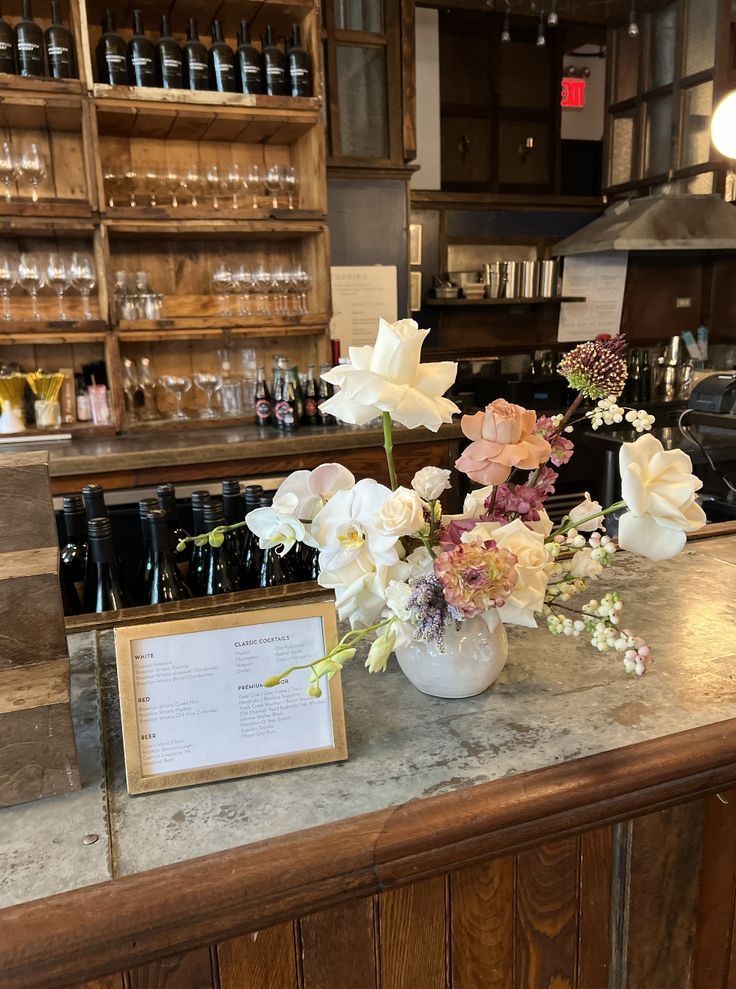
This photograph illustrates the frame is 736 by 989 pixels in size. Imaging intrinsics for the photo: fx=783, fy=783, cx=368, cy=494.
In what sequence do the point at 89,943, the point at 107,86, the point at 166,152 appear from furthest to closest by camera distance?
the point at 166,152
the point at 107,86
the point at 89,943

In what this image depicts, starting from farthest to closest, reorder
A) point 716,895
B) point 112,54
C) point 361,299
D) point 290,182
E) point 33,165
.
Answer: point 361,299 < point 290,182 < point 33,165 < point 112,54 < point 716,895

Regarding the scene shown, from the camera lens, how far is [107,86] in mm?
2816

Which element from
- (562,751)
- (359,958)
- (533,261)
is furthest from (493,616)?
(533,261)

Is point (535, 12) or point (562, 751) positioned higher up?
point (535, 12)

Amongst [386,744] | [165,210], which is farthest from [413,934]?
[165,210]

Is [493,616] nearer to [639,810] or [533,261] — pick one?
[639,810]

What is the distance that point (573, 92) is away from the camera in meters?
7.95

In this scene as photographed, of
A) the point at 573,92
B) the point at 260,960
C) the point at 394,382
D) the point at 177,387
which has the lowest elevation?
the point at 260,960

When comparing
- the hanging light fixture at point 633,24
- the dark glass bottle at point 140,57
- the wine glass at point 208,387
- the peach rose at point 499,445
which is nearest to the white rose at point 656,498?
the peach rose at point 499,445

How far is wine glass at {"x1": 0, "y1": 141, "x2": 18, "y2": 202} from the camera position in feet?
9.75

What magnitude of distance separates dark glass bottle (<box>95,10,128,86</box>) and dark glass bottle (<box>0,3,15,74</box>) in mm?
316

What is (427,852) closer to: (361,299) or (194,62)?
(194,62)

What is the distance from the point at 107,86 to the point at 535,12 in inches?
105

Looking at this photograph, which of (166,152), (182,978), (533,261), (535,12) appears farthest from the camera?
(533,261)
